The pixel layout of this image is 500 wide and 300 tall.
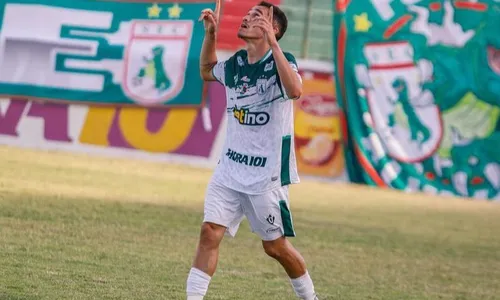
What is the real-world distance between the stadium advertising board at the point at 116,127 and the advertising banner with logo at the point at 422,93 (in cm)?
236

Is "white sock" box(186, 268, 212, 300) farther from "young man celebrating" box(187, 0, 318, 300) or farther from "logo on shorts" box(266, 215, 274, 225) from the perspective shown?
"logo on shorts" box(266, 215, 274, 225)

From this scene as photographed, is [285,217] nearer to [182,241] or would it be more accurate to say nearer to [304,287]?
[304,287]

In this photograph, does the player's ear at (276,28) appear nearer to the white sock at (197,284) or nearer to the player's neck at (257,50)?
the player's neck at (257,50)

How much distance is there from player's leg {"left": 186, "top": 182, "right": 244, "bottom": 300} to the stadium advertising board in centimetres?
1246

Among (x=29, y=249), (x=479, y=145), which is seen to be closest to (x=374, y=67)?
(x=479, y=145)

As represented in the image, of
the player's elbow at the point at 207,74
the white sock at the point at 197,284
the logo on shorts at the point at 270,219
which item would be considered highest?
the player's elbow at the point at 207,74

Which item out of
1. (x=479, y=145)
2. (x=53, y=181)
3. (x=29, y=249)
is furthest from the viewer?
(x=479, y=145)

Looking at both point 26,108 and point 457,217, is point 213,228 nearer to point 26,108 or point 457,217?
point 457,217

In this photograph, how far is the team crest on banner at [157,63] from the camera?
778 inches

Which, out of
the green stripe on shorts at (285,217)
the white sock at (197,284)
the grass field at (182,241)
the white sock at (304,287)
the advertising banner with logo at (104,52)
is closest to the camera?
the white sock at (197,284)

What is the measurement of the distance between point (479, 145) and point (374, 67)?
7.03 ft

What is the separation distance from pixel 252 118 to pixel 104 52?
12996 millimetres

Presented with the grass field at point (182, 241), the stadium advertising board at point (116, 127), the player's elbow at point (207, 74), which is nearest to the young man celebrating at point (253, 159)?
the player's elbow at point (207, 74)

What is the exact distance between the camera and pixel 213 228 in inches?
278
